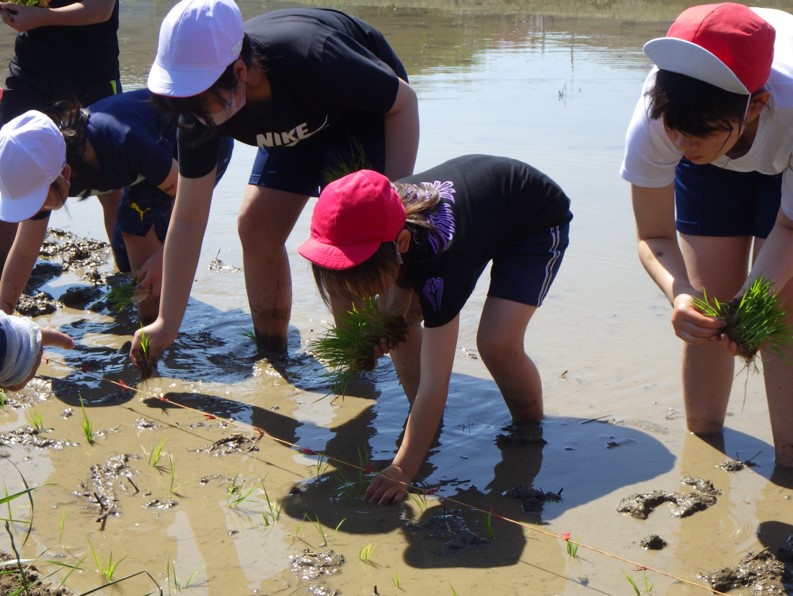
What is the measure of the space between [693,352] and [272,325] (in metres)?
1.95

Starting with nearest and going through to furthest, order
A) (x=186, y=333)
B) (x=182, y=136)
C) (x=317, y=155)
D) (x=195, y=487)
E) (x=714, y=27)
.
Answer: (x=714, y=27)
(x=195, y=487)
(x=182, y=136)
(x=317, y=155)
(x=186, y=333)

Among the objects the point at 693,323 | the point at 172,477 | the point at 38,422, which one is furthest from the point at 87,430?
the point at 693,323

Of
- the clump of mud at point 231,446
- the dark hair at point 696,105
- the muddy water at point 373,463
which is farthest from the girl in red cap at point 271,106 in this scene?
the dark hair at point 696,105

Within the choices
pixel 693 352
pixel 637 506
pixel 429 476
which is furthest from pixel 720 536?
pixel 429 476

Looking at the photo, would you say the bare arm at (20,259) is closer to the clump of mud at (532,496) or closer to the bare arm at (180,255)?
the bare arm at (180,255)

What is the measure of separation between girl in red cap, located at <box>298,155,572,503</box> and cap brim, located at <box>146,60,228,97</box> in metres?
0.69

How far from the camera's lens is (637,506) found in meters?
3.26

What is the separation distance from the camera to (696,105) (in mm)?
2674

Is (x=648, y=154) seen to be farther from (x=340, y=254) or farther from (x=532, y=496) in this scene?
(x=532, y=496)

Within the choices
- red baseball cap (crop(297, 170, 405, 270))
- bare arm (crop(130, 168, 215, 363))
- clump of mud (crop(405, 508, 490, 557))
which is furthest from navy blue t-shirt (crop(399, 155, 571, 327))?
bare arm (crop(130, 168, 215, 363))

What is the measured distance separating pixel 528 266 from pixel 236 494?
1.34 meters

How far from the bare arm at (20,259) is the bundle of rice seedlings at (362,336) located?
5.49ft

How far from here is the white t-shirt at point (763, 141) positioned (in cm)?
290

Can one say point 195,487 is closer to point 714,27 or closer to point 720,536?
point 720,536
